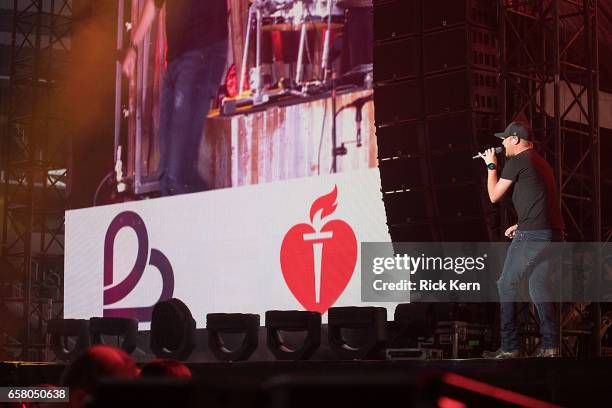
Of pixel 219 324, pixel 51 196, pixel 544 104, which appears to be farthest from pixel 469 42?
pixel 51 196

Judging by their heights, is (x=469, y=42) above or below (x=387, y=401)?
above

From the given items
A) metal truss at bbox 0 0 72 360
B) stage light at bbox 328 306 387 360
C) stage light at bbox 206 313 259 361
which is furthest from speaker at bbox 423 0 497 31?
metal truss at bbox 0 0 72 360

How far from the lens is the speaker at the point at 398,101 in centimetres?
797

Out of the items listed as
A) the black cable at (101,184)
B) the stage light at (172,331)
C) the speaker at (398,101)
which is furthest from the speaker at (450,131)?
the black cable at (101,184)

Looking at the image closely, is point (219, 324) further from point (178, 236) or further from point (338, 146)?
point (178, 236)

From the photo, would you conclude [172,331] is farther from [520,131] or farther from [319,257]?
[520,131]

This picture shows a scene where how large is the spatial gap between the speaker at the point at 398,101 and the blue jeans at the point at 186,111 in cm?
261

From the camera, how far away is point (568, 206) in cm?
855

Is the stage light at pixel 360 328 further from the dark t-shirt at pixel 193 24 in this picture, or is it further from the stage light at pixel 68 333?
the dark t-shirt at pixel 193 24

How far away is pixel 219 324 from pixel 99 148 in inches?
179

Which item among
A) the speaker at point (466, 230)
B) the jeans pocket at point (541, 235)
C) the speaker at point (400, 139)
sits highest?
the speaker at point (400, 139)

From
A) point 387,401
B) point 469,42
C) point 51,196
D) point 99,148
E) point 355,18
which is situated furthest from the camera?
point 51,196

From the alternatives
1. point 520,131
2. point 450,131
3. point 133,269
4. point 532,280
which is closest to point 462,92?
point 450,131

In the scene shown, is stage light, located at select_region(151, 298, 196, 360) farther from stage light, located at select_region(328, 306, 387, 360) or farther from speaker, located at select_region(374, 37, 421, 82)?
speaker, located at select_region(374, 37, 421, 82)
